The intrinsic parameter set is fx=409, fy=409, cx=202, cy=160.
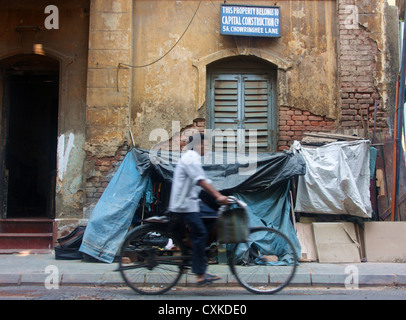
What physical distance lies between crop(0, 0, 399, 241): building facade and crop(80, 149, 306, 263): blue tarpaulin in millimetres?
1078

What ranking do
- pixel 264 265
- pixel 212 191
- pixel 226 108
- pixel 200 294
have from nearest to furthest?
pixel 212 191, pixel 200 294, pixel 264 265, pixel 226 108

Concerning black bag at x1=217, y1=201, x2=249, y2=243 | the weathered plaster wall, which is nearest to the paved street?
black bag at x1=217, y1=201, x2=249, y2=243

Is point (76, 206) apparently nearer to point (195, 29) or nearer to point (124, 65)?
point (124, 65)

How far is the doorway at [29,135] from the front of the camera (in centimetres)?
894

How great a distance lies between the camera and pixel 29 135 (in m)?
10.8

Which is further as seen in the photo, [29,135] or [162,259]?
[29,135]

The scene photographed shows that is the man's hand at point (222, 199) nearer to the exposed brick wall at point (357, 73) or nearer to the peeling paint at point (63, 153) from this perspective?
the exposed brick wall at point (357, 73)

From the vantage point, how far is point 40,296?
16.2 ft

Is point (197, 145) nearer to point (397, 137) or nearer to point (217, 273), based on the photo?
point (217, 273)

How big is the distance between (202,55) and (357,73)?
3.12 m

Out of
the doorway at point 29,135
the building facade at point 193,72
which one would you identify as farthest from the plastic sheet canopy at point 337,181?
the doorway at point 29,135

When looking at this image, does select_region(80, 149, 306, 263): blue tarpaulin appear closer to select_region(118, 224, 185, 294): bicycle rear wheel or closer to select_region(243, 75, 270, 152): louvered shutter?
select_region(243, 75, 270, 152): louvered shutter

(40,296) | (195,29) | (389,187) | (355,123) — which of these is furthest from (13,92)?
(389,187)

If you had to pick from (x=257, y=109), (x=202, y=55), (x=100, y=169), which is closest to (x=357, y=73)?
(x=257, y=109)
